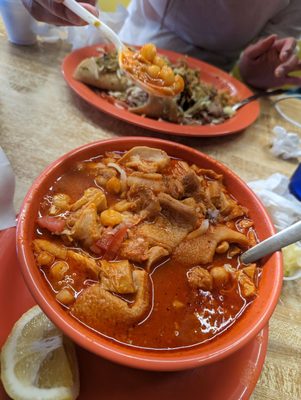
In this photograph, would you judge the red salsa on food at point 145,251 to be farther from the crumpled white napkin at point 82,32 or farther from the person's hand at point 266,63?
the person's hand at point 266,63

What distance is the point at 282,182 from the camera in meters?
2.10

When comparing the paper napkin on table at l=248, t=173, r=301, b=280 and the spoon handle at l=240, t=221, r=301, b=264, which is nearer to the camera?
the spoon handle at l=240, t=221, r=301, b=264

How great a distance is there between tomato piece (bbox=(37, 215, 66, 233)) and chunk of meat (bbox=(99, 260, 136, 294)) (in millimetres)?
220

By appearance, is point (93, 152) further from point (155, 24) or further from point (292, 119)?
point (155, 24)

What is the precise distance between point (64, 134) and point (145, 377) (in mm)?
1527

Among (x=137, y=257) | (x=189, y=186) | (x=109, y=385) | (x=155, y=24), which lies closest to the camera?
(x=109, y=385)

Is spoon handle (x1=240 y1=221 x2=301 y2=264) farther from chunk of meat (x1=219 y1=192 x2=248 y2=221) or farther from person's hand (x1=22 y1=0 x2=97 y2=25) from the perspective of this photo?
person's hand (x1=22 y1=0 x2=97 y2=25)

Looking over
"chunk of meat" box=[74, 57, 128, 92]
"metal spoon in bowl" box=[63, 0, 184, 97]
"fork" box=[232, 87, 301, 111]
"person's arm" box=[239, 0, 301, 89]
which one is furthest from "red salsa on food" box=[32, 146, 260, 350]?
"person's arm" box=[239, 0, 301, 89]

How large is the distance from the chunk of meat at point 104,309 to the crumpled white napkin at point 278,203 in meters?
1.05

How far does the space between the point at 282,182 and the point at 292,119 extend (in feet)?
3.90

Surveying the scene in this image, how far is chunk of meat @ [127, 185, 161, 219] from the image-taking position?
139 cm

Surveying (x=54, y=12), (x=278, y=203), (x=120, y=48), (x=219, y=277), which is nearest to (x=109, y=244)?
(x=219, y=277)

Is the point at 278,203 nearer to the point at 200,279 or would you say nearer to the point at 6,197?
the point at 200,279

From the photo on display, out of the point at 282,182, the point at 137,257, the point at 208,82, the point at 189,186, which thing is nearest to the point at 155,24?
the point at 208,82
